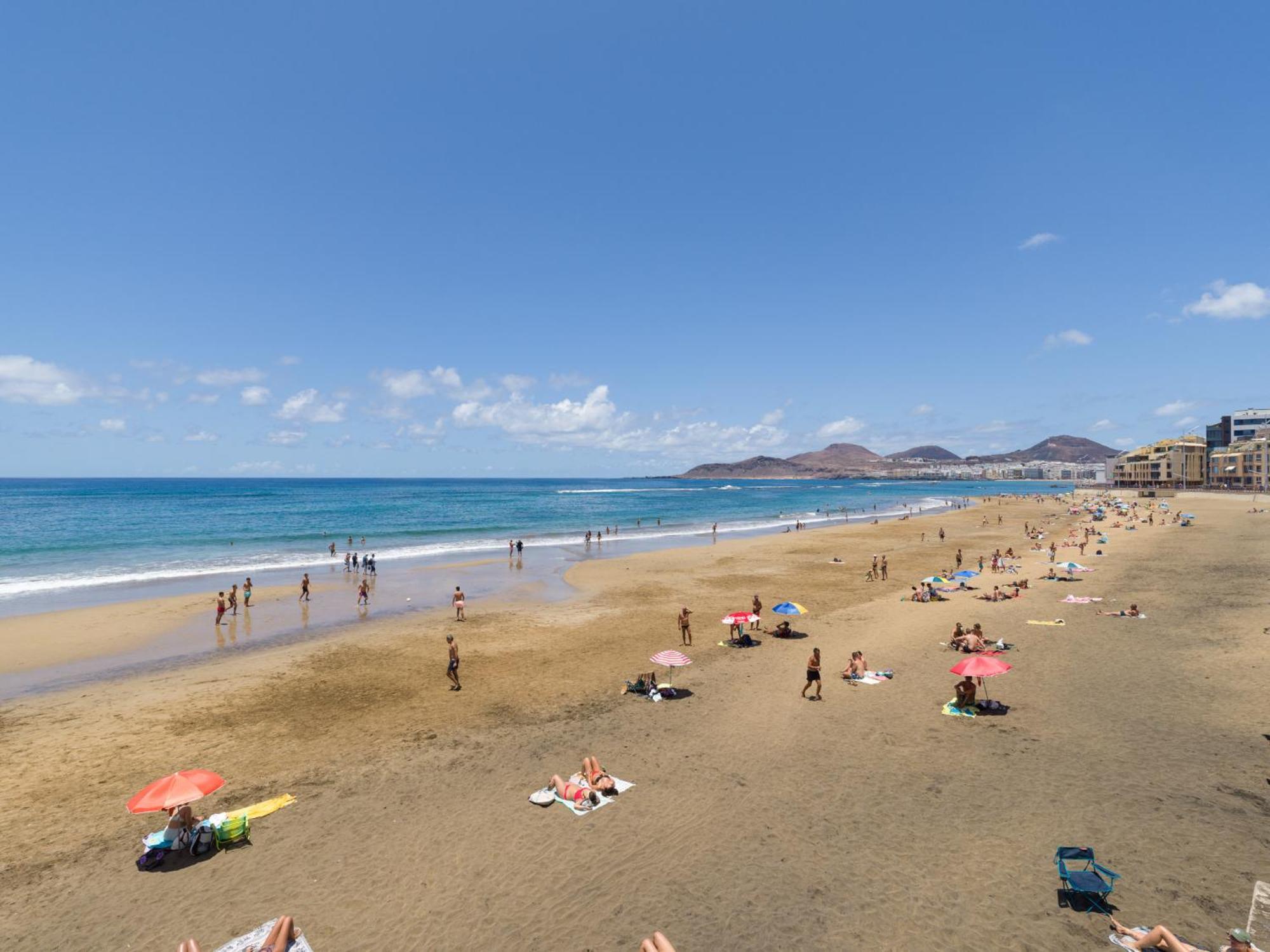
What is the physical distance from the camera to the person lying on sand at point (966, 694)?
1318cm

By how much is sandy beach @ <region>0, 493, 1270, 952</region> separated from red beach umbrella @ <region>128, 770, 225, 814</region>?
97cm

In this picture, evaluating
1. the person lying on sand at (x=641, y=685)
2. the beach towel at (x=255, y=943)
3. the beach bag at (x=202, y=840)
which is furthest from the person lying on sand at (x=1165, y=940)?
the beach bag at (x=202, y=840)

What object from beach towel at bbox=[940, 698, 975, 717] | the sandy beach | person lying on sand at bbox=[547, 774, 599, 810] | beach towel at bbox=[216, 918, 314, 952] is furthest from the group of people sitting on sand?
beach towel at bbox=[940, 698, 975, 717]

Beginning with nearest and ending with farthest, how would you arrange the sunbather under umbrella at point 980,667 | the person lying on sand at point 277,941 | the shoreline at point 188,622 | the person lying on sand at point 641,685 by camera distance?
the person lying on sand at point 277,941
the sunbather under umbrella at point 980,667
the person lying on sand at point 641,685
the shoreline at point 188,622

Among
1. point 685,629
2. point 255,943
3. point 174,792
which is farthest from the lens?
point 685,629

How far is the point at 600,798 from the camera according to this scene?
9.80 meters

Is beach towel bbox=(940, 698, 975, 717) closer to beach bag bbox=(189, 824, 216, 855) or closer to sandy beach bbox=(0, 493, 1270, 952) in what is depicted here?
sandy beach bbox=(0, 493, 1270, 952)

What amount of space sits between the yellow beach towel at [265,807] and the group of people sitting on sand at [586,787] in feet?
14.3

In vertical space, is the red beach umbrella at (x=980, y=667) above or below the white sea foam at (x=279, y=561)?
above

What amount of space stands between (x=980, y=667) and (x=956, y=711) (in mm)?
1090

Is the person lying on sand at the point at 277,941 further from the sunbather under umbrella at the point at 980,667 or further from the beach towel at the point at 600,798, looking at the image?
the sunbather under umbrella at the point at 980,667

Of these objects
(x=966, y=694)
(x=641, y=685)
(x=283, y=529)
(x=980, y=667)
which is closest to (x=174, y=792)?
(x=641, y=685)

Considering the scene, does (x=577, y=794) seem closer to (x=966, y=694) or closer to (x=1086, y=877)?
(x=1086, y=877)

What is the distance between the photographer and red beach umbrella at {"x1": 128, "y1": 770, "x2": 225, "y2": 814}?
8359 millimetres
